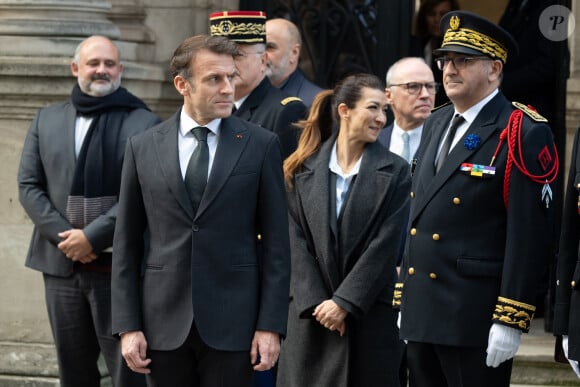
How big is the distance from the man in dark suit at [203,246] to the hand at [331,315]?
3.42ft

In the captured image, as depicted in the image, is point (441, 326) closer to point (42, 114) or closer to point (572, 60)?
point (42, 114)

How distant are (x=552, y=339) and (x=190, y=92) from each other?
148 inches

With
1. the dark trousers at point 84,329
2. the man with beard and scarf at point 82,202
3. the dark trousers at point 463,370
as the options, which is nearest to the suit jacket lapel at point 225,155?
the dark trousers at point 463,370

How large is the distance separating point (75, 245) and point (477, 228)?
90.2 inches

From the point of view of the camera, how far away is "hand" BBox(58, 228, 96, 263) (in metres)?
7.36

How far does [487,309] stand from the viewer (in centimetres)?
586

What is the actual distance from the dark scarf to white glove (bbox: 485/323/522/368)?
247 centimetres

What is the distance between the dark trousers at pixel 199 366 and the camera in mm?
5578

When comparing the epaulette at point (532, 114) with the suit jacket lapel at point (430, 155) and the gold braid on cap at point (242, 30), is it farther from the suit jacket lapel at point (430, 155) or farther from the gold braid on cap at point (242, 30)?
the gold braid on cap at point (242, 30)

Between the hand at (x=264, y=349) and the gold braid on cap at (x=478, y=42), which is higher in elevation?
the gold braid on cap at (x=478, y=42)

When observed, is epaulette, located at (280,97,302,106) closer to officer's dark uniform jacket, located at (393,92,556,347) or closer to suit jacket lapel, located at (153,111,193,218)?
officer's dark uniform jacket, located at (393,92,556,347)

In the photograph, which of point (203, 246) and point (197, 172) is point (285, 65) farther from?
point (203, 246)

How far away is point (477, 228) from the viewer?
586 centimetres

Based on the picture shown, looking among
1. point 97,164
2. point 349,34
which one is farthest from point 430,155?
point 349,34
